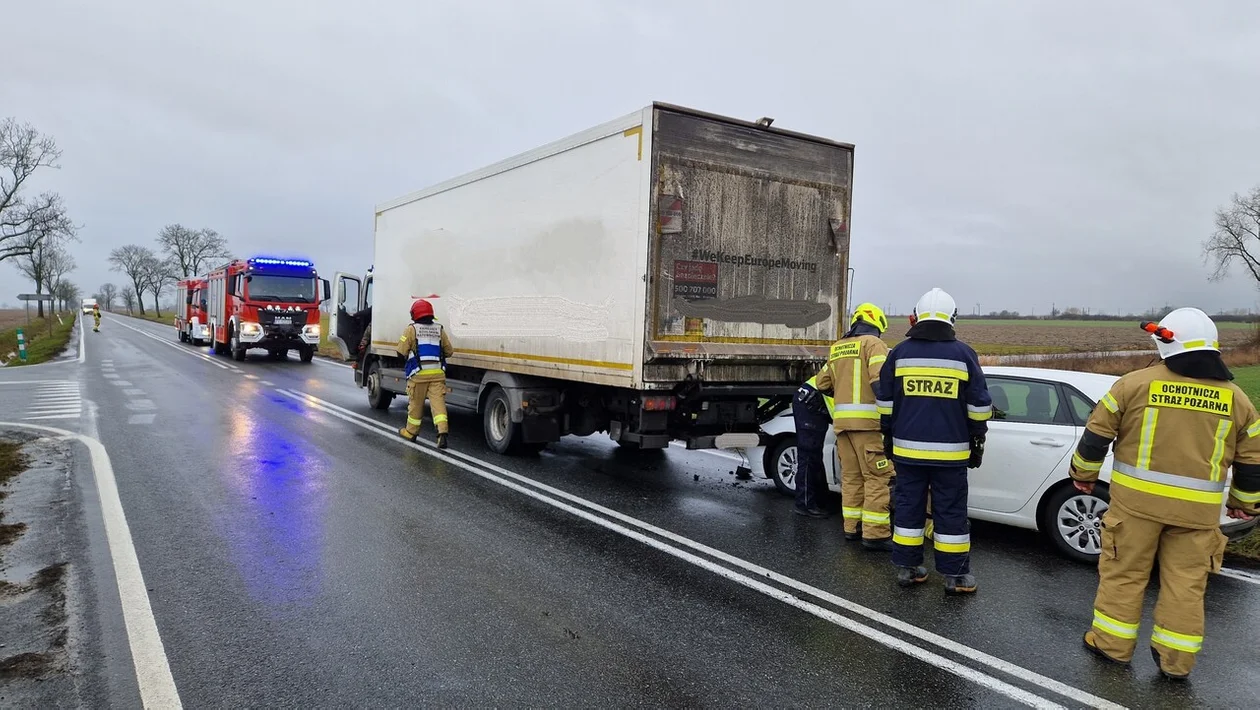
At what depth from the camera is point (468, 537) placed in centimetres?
554

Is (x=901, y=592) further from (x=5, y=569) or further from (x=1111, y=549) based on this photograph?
(x=5, y=569)

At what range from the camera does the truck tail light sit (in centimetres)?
703

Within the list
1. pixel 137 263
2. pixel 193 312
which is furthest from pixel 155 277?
pixel 193 312

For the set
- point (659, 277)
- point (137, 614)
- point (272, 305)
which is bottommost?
point (137, 614)

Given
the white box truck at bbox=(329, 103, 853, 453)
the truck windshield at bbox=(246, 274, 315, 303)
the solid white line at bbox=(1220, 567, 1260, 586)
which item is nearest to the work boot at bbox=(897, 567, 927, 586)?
the solid white line at bbox=(1220, 567, 1260, 586)

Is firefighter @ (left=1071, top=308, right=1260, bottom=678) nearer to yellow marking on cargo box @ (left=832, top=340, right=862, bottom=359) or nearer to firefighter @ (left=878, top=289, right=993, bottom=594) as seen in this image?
firefighter @ (left=878, top=289, right=993, bottom=594)

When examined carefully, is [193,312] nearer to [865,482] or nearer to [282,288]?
[282,288]

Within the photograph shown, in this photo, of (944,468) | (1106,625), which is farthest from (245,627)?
(1106,625)

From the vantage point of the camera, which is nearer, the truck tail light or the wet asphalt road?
the wet asphalt road

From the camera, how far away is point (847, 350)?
575 cm

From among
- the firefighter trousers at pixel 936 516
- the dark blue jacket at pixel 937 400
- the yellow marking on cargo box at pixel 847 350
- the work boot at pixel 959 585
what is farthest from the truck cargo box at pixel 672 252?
the work boot at pixel 959 585

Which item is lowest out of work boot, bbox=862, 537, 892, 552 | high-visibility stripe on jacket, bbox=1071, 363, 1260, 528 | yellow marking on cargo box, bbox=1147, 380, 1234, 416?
work boot, bbox=862, 537, 892, 552

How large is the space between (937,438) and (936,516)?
487 millimetres

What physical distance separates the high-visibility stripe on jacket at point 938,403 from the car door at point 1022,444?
109 cm
